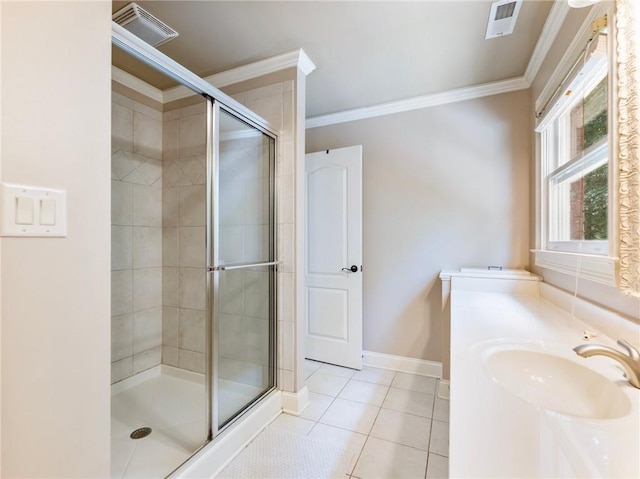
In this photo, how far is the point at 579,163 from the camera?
5.01 ft

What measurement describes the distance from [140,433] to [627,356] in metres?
2.34

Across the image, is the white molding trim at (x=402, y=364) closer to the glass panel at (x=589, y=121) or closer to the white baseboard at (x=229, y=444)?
the white baseboard at (x=229, y=444)

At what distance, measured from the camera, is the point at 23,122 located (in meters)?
0.72

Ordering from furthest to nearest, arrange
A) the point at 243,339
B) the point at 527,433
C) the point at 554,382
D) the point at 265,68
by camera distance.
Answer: the point at 265,68 < the point at 243,339 < the point at 554,382 < the point at 527,433

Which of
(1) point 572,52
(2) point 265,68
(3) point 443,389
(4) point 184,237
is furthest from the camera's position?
(4) point 184,237

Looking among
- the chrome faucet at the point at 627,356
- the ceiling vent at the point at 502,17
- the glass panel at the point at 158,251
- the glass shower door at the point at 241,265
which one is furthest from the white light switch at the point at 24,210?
the ceiling vent at the point at 502,17

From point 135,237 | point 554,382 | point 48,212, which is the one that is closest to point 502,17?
point 554,382

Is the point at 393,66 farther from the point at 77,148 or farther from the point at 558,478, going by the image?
the point at 558,478

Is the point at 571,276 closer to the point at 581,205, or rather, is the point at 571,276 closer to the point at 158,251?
the point at 581,205

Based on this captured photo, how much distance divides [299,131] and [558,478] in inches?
79.1

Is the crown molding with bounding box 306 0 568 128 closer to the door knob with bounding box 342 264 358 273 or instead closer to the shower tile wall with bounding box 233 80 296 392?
the shower tile wall with bounding box 233 80 296 392

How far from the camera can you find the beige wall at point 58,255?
2.30 feet

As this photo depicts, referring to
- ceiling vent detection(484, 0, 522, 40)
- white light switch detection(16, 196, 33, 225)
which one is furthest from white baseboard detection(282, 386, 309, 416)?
ceiling vent detection(484, 0, 522, 40)

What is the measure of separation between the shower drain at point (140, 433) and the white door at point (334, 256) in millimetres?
1429
